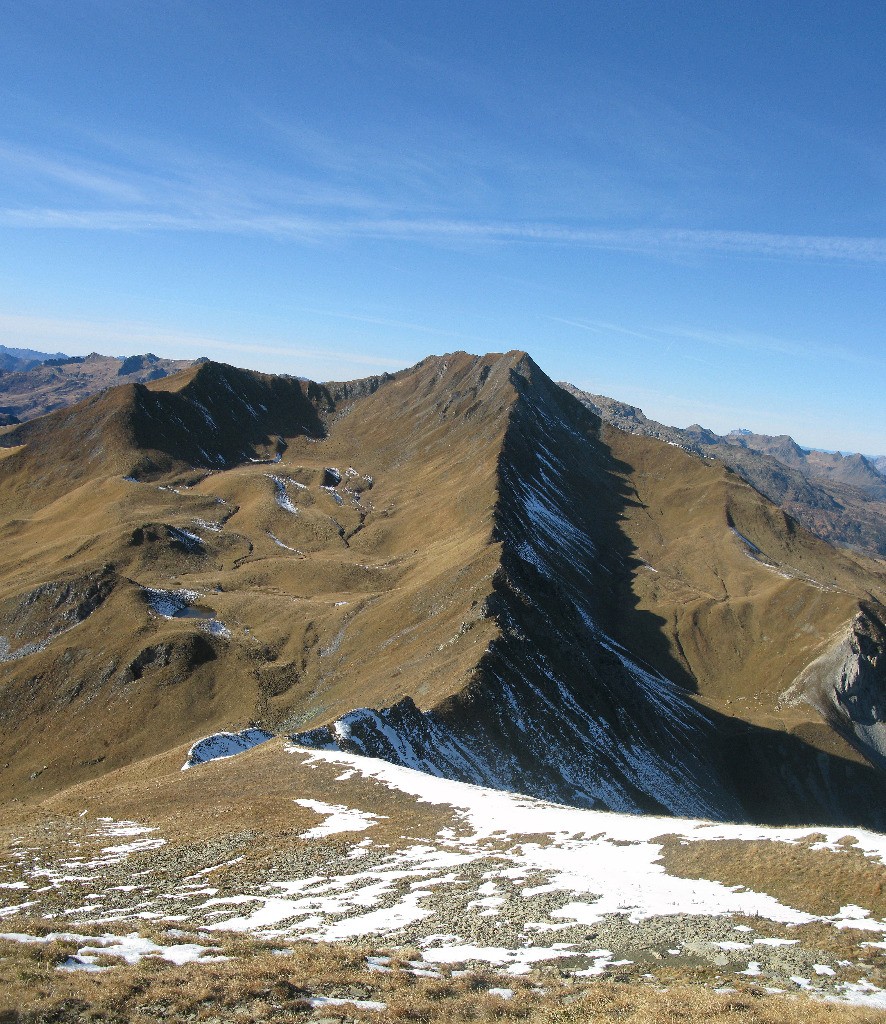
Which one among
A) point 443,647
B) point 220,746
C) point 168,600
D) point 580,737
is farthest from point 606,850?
point 168,600

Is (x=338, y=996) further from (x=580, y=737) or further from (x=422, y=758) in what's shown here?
(x=580, y=737)

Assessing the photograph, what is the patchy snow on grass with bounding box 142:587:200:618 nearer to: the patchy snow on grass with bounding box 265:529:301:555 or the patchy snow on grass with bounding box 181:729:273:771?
the patchy snow on grass with bounding box 265:529:301:555

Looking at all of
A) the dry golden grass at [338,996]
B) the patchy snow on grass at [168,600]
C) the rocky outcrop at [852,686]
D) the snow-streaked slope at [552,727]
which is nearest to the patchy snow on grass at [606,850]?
the dry golden grass at [338,996]

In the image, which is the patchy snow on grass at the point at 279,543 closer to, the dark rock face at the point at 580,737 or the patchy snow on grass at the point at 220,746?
the dark rock face at the point at 580,737

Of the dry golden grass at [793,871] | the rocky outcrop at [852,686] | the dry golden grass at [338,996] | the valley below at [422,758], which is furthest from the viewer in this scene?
the rocky outcrop at [852,686]

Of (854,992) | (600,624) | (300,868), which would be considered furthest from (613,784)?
(600,624)

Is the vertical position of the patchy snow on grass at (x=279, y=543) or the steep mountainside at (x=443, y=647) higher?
the patchy snow on grass at (x=279, y=543)

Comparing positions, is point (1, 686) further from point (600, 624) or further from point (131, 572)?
point (600, 624)

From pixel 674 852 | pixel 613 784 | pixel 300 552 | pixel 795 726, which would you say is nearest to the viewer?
pixel 674 852
